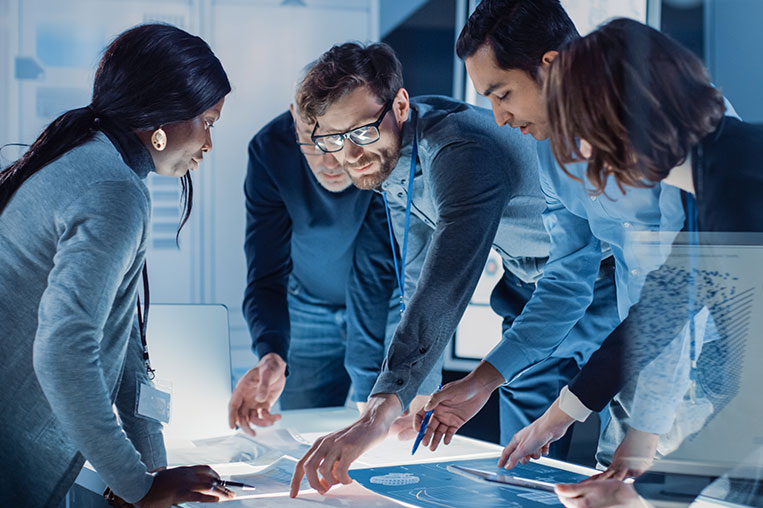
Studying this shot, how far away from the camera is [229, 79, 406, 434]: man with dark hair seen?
1.99 meters

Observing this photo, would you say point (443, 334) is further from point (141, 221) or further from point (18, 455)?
point (18, 455)

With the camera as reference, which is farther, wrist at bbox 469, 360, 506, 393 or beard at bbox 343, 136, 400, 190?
beard at bbox 343, 136, 400, 190

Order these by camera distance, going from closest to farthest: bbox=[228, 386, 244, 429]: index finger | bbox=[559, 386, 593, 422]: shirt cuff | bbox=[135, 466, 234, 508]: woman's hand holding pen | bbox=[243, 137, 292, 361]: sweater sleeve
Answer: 1. bbox=[135, 466, 234, 508]: woman's hand holding pen
2. bbox=[559, 386, 593, 422]: shirt cuff
3. bbox=[228, 386, 244, 429]: index finger
4. bbox=[243, 137, 292, 361]: sweater sleeve

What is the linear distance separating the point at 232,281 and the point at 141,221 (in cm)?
197

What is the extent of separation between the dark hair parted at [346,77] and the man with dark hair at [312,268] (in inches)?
8.4

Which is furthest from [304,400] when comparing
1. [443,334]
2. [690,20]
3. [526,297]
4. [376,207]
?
[690,20]

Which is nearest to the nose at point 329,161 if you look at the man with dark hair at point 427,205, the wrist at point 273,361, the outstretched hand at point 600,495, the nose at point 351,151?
the man with dark hair at point 427,205

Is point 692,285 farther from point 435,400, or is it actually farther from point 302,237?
point 302,237

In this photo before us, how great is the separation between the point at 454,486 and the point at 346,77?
813 millimetres

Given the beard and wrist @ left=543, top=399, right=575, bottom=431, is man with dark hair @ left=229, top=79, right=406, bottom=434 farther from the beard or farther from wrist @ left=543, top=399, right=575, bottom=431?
wrist @ left=543, top=399, right=575, bottom=431

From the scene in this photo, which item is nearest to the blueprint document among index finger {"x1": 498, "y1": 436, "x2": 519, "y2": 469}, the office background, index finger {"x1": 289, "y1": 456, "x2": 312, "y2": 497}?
index finger {"x1": 498, "y1": 436, "x2": 519, "y2": 469}

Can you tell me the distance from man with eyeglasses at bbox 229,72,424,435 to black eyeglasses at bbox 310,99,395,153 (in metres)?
0.25

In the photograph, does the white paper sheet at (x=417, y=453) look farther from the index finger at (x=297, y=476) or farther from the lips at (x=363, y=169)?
the lips at (x=363, y=169)

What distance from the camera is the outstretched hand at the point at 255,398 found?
→ 5.58 feet
